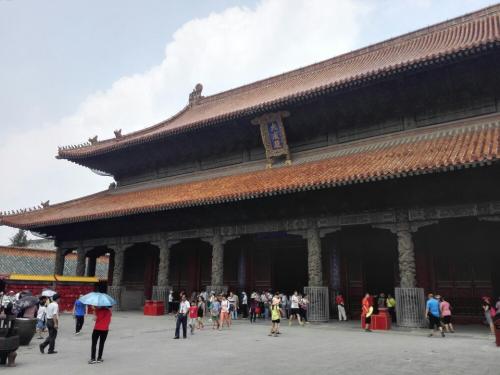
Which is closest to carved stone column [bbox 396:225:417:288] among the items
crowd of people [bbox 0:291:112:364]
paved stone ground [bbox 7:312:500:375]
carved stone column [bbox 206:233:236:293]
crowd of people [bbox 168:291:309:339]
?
paved stone ground [bbox 7:312:500:375]

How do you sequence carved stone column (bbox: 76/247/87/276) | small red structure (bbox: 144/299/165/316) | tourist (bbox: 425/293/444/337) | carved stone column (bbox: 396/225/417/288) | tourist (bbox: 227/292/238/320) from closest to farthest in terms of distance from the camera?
tourist (bbox: 425/293/444/337) < carved stone column (bbox: 396/225/417/288) < tourist (bbox: 227/292/238/320) < small red structure (bbox: 144/299/165/316) < carved stone column (bbox: 76/247/87/276)

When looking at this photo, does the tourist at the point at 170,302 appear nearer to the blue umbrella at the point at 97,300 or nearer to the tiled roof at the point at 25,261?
the blue umbrella at the point at 97,300

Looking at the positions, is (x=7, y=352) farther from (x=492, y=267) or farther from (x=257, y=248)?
(x=492, y=267)

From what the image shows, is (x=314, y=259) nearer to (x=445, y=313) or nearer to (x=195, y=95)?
(x=445, y=313)

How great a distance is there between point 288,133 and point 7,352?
1366 cm

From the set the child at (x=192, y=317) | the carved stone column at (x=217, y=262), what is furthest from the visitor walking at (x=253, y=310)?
the child at (x=192, y=317)

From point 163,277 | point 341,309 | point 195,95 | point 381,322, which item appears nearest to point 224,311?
point 341,309

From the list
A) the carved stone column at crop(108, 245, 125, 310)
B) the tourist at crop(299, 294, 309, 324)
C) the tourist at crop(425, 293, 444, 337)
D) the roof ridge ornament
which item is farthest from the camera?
the roof ridge ornament

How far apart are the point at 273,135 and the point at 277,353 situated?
11.1m

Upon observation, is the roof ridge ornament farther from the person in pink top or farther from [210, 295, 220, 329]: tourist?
the person in pink top

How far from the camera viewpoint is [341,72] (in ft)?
71.9

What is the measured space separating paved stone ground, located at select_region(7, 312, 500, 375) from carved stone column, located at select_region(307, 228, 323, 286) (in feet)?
7.04

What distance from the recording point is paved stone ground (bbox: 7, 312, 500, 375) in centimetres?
717

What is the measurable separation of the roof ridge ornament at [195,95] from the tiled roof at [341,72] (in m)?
0.35
